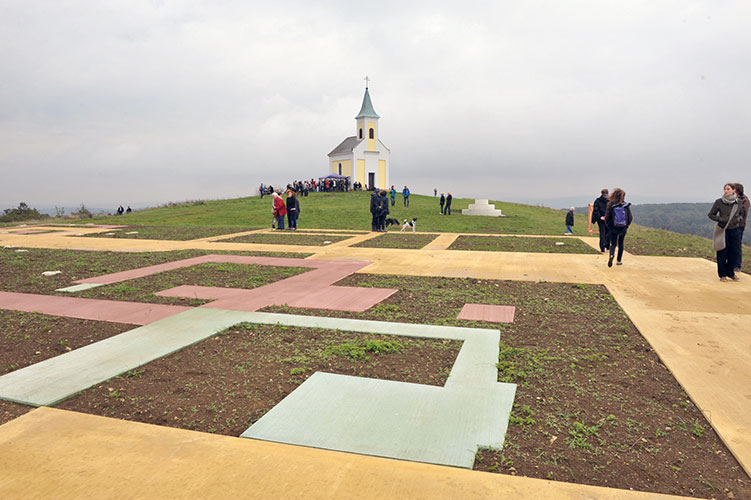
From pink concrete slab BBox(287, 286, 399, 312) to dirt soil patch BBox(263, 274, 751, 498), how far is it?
12.5 inches

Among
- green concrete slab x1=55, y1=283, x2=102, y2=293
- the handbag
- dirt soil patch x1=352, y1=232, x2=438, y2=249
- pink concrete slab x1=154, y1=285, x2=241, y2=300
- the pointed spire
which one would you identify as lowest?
pink concrete slab x1=154, y1=285, x2=241, y2=300

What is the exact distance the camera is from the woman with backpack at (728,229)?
916 cm

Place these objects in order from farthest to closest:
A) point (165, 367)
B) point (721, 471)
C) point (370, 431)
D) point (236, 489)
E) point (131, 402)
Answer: point (165, 367)
point (131, 402)
point (370, 431)
point (721, 471)
point (236, 489)

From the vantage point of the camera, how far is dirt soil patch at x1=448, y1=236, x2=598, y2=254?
14.4 meters

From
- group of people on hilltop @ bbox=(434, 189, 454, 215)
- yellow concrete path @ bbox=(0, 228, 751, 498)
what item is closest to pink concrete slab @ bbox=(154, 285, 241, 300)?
yellow concrete path @ bbox=(0, 228, 751, 498)

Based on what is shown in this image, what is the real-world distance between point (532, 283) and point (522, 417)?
228 inches

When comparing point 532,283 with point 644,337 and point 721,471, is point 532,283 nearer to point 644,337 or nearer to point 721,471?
point 644,337

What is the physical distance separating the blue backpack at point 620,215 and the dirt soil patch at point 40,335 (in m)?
9.82

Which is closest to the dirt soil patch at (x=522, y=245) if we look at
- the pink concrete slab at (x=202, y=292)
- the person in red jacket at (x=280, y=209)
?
the person in red jacket at (x=280, y=209)

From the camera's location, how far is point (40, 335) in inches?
221

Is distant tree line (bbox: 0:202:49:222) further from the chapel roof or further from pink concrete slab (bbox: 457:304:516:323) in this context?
pink concrete slab (bbox: 457:304:516:323)

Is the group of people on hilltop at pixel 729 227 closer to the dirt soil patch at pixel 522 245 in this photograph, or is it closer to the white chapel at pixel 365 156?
the dirt soil patch at pixel 522 245

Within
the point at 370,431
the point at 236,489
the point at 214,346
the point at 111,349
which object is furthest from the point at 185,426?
the point at 111,349

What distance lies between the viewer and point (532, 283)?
9047 millimetres
